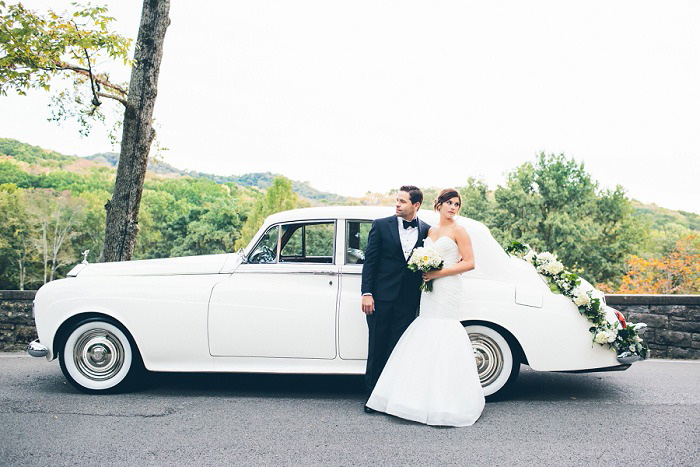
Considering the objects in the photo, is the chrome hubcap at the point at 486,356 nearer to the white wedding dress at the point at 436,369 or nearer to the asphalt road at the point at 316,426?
the asphalt road at the point at 316,426

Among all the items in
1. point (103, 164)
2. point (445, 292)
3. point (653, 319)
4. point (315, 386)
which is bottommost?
point (315, 386)

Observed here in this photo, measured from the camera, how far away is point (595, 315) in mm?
5648

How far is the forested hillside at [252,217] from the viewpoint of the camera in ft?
161

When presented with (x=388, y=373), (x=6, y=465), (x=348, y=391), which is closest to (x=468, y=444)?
(x=388, y=373)

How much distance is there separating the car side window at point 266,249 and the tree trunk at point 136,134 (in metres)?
4.91

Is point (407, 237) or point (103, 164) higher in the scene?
point (103, 164)

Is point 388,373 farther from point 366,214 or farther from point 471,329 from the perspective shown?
point 366,214

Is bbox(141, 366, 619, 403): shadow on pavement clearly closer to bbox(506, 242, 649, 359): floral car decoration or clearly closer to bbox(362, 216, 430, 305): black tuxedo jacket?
bbox(506, 242, 649, 359): floral car decoration

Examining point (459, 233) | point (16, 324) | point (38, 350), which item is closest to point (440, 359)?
point (459, 233)

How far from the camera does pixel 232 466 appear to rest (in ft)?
13.2

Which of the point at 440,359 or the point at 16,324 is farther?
the point at 16,324

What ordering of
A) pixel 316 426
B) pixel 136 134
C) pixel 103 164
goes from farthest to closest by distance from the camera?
pixel 103 164
pixel 136 134
pixel 316 426

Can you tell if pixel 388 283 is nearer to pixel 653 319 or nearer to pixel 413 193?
pixel 413 193

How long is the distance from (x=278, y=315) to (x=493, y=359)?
2.07 meters
